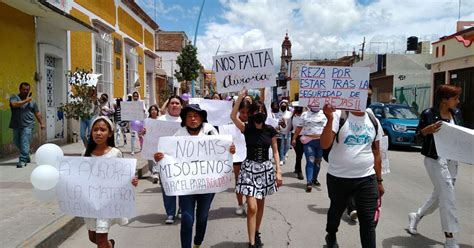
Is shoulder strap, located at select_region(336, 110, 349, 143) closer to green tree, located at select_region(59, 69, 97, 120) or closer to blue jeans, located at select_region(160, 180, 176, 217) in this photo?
blue jeans, located at select_region(160, 180, 176, 217)

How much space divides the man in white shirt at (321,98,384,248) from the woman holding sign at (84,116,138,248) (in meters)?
1.95


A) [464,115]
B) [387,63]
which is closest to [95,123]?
[464,115]

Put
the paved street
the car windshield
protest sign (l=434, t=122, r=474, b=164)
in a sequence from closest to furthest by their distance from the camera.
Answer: protest sign (l=434, t=122, r=474, b=164), the paved street, the car windshield

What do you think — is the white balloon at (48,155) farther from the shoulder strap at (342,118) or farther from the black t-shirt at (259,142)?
the shoulder strap at (342,118)

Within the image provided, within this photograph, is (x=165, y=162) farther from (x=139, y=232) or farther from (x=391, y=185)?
(x=391, y=185)

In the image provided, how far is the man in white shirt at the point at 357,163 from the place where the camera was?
3951mm

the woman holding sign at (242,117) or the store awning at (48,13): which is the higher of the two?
the store awning at (48,13)

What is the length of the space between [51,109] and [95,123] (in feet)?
35.1

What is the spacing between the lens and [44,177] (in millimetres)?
3520

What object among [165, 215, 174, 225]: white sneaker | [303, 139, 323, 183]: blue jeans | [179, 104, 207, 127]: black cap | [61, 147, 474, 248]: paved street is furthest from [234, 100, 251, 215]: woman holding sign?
[303, 139, 323, 183]: blue jeans

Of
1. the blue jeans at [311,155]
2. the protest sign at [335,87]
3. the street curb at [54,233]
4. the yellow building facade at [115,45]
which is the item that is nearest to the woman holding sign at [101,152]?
the street curb at [54,233]

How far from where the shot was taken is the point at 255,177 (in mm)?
4605

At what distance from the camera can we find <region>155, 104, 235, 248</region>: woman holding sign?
411 cm

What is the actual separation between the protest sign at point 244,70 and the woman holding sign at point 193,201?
189 cm
